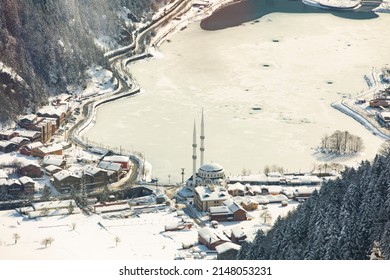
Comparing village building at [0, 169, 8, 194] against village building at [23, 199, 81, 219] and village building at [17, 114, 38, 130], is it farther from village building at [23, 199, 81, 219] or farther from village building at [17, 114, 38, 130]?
village building at [17, 114, 38, 130]

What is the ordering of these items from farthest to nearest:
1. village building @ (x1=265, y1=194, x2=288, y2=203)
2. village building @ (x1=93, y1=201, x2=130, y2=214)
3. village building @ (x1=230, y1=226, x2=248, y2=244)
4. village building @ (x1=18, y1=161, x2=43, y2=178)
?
village building @ (x1=18, y1=161, x2=43, y2=178) < village building @ (x1=265, y1=194, x2=288, y2=203) < village building @ (x1=93, y1=201, x2=130, y2=214) < village building @ (x1=230, y1=226, x2=248, y2=244)

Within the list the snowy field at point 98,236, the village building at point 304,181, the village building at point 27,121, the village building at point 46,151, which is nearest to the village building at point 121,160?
the village building at point 46,151

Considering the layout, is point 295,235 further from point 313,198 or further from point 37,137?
point 37,137

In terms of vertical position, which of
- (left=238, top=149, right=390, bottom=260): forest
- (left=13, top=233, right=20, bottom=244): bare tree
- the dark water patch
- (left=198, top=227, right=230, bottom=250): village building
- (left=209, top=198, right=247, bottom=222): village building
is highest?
(left=238, top=149, right=390, bottom=260): forest

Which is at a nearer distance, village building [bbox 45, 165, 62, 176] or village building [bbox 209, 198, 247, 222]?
village building [bbox 209, 198, 247, 222]

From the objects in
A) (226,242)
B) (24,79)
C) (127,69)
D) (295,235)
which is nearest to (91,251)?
(226,242)

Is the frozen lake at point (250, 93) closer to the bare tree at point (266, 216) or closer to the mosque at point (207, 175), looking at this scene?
the mosque at point (207, 175)

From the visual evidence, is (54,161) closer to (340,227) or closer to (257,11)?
(340,227)

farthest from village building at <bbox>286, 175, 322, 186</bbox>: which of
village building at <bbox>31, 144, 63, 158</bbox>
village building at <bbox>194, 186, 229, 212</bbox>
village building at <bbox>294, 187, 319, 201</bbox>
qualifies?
village building at <bbox>31, 144, 63, 158</bbox>
